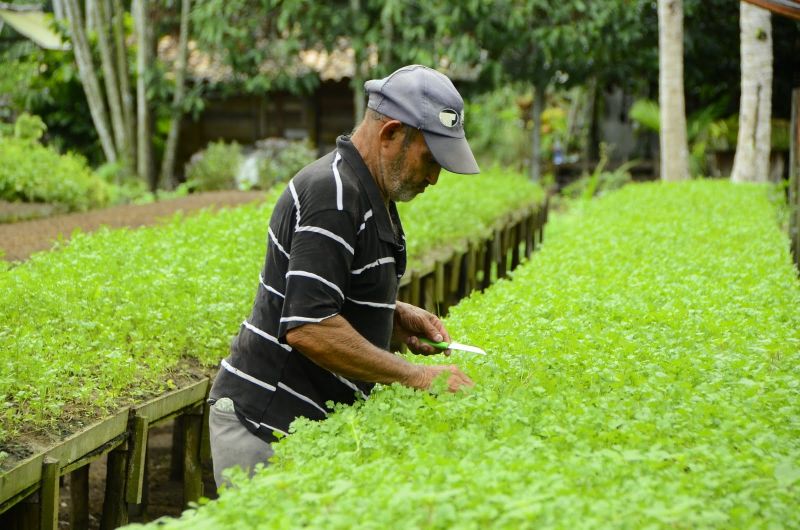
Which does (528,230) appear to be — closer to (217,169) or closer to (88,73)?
(217,169)

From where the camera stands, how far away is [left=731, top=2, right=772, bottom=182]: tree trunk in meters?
17.8

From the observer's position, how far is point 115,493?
579cm

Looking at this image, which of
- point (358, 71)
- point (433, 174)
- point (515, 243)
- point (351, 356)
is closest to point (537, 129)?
point (358, 71)

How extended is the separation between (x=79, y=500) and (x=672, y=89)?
14.5 m

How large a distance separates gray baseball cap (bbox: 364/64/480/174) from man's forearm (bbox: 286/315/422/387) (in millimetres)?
666

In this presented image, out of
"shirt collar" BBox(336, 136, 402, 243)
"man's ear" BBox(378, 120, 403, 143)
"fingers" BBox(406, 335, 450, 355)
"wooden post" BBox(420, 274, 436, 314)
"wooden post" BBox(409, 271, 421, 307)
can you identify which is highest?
"man's ear" BBox(378, 120, 403, 143)

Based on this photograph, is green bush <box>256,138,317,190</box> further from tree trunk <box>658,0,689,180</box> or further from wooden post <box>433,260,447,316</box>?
wooden post <box>433,260,447,316</box>

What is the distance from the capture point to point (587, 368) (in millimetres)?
4461

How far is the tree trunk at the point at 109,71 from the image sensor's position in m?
22.7

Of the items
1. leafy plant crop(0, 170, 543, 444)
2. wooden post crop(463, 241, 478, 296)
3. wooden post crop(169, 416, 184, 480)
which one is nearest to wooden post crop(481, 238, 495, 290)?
wooden post crop(463, 241, 478, 296)

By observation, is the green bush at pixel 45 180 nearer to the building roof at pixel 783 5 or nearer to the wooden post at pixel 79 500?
the wooden post at pixel 79 500

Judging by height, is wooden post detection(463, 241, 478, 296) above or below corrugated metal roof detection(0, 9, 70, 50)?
below

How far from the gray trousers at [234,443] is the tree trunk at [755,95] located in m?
15.4

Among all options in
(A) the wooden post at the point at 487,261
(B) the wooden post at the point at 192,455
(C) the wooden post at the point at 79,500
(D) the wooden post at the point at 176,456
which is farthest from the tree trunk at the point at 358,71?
(C) the wooden post at the point at 79,500
